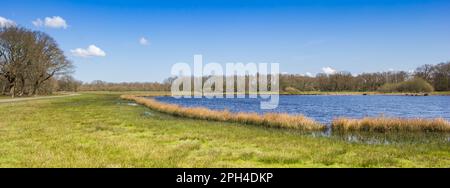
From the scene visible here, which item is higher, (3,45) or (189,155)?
(3,45)

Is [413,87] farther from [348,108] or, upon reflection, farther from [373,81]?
[348,108]

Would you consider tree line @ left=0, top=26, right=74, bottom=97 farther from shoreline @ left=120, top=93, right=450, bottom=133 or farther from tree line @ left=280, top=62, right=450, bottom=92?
tree line @ left=280, top=62, right=450, bottom=92

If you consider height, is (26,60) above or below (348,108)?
above

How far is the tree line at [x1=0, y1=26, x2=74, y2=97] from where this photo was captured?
61938mm

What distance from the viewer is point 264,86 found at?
152 meters

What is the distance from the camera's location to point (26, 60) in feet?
210

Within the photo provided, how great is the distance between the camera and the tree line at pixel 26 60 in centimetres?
6194

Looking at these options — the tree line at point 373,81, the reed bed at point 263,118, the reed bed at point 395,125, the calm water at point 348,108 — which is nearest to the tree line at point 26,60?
the calm water at point 348,108

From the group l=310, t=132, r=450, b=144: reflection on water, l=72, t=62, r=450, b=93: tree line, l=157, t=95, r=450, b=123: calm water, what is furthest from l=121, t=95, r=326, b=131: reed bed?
l=72, t=62, r=450, b=93: tree line

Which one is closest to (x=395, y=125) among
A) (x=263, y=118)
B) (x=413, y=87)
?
(x=263, y=118)
